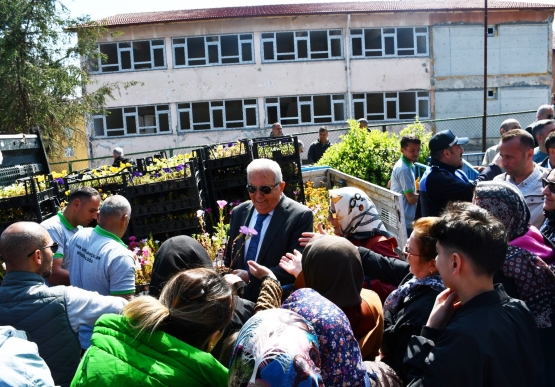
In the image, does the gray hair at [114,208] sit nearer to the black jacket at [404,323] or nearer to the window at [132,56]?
the black jacket at [404,323]

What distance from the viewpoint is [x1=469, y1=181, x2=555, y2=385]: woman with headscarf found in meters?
2.85

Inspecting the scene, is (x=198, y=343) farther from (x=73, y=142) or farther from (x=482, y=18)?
(x=482, y=18)

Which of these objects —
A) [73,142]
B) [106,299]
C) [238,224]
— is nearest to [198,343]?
[106,299]

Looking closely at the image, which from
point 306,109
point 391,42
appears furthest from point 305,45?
point 391,42

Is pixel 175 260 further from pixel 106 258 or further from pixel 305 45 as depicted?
pixel 305 45

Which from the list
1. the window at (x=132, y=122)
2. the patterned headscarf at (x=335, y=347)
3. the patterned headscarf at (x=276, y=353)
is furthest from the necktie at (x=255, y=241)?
the window at (x=132, y=122)

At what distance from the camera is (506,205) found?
293 centimetres

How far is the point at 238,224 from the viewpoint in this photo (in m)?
4.92

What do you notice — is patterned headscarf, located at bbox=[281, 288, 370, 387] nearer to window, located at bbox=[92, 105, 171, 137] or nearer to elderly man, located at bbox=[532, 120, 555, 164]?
elderly man, located at bbox=[532, 120, 555, 164]

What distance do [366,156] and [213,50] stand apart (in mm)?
20806

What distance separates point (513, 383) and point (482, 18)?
3161 cm

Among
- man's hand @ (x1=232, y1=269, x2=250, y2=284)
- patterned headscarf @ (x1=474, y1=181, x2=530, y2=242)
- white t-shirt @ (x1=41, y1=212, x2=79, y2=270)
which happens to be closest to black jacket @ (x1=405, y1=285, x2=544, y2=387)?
patterned headscarf @ (x1=474, y1=181, x2=530, y2=242)

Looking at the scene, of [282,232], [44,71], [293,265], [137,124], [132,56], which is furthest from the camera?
[137,124]

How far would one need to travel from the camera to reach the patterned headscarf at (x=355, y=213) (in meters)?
4.12
